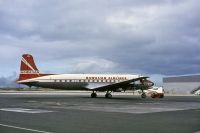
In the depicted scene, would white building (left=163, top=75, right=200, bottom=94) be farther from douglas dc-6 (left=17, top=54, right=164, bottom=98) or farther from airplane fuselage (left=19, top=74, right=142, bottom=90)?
airplane fuselage (left=19, top=74, right=142, bottom=90)

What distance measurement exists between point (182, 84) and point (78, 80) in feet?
309

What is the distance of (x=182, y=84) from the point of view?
144250 millimetres

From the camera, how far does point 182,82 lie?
474 feet

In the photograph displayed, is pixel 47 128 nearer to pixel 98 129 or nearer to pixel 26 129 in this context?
pixel 26 129

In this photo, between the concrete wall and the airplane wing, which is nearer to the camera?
the airplane wing

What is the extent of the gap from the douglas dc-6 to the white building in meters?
80.1

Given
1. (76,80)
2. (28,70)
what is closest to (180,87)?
(76,80)

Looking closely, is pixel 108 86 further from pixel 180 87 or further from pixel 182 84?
pixel 182 84

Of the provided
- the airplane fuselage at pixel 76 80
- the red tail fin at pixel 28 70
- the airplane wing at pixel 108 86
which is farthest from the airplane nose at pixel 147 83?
the red tail fin at pixel 28 70

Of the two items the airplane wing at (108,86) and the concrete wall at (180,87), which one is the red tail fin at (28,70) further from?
the concrete wall at (180,87)

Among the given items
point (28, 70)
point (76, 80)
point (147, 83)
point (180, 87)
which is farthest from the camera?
point (180, 87)

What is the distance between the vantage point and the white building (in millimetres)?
138750

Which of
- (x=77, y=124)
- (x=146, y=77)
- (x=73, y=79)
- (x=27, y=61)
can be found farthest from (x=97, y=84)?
(x=77, y=124)

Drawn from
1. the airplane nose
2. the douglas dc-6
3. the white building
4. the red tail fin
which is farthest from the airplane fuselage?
the white building
